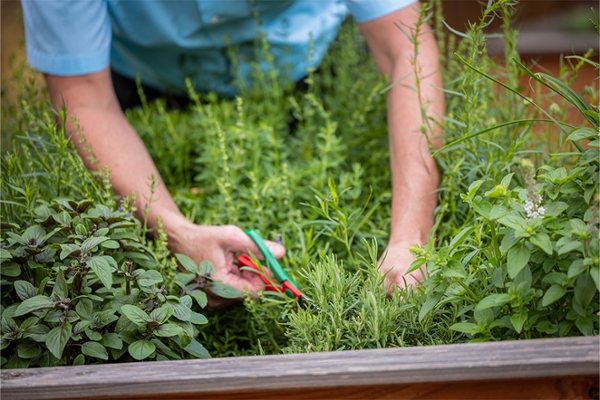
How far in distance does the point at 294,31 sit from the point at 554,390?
152 centimetres

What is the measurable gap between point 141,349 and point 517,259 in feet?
1.84

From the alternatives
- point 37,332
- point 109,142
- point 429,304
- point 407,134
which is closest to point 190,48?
point 109,142

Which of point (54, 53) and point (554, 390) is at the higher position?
point (54, 53)

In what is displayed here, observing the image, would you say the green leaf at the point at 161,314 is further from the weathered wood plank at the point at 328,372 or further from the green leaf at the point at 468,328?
the green leaf at the point at 468,328

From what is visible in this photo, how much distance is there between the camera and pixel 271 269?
117cm

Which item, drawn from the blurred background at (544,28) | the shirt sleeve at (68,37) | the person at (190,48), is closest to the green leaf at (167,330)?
the person at (190,48)

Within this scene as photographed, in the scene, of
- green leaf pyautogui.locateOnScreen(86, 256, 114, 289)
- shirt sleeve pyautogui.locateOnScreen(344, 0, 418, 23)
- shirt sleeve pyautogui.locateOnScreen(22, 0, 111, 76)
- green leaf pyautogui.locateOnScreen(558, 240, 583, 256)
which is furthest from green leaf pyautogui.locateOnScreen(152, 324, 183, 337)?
shirt sleeve pyautogui.locateOnScreen(344, 0, 418, 23)

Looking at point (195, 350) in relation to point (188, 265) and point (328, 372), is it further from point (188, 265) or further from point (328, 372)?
point (328, 372)

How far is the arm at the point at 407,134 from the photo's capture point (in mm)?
1178

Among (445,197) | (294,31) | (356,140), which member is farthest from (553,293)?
(294,31)

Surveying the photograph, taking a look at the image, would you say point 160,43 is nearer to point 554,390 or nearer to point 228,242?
point 228,242

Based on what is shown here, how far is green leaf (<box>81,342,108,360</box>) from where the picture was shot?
34.1 inches

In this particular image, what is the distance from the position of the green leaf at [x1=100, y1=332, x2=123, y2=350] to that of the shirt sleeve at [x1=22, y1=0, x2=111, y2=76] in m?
0.76

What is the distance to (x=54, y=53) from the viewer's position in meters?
1.40
